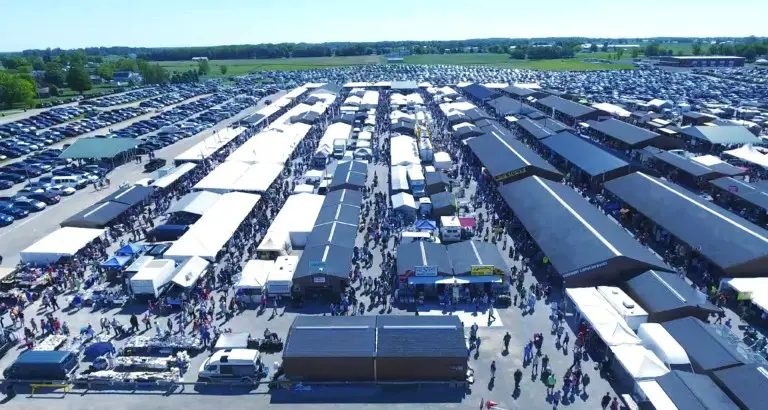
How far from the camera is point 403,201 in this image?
1409 inches

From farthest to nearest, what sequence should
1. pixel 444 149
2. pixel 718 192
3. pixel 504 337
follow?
pixel 444 149 < pixel 718 192 < pixel 504 337

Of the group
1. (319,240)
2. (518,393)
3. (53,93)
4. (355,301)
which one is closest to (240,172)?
(319,240)

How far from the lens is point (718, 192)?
128 feet

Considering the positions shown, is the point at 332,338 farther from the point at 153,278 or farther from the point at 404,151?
the point at 404,151

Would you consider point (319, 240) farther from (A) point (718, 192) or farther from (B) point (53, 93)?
(B) point (53, 93)

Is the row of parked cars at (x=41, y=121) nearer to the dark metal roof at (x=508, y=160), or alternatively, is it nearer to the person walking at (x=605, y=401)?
the dark metal roof at (x=508, y=160)

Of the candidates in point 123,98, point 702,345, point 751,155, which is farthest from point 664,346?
point 123,98

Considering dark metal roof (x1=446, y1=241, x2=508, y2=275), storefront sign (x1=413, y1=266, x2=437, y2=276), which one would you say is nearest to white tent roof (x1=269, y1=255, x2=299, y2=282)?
storefront sign (x1=413, y1=266, x2=437, y2=276)

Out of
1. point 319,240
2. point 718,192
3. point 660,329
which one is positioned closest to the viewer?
point 660,329

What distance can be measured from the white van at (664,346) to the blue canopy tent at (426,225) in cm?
1440

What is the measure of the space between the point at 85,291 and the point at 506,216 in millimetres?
27520

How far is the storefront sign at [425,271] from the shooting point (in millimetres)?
25266

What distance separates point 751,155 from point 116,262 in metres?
55.2

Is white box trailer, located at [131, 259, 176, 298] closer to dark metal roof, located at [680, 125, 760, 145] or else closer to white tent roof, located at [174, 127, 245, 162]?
white tent roof, located at [174, 127, 245, 162]
